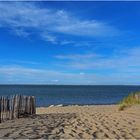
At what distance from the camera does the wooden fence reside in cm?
1412

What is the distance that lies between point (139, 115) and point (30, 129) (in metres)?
5.73

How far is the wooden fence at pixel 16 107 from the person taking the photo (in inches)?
556

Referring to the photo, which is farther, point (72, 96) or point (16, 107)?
point (72, 96)

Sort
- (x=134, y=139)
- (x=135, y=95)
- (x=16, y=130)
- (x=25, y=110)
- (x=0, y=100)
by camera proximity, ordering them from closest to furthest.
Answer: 1. (x=134, y=139)
2. (x=16, y=130)
3. (x=0, y=100)
4. (x=25, y=110)
5. (x=135, y=95)

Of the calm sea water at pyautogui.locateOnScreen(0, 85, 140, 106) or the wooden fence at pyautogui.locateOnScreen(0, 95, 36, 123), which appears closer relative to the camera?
the wooden fence at pyautogui.locateOnScreen(0, 95, 36, 123)

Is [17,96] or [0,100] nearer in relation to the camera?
[0,100]

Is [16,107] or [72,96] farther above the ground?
[72,96]

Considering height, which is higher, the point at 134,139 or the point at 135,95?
the point at 135,95

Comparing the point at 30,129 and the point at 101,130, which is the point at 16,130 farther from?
the point at 101,130

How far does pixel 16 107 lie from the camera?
15.1m

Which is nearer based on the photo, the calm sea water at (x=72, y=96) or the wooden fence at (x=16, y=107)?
the wooden fence at (x=16, y=107)

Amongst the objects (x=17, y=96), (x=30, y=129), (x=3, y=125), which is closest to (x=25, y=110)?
(x=17, y=96)

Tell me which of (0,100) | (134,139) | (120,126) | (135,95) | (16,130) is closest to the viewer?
(134,139)

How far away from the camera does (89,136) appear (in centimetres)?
1020
